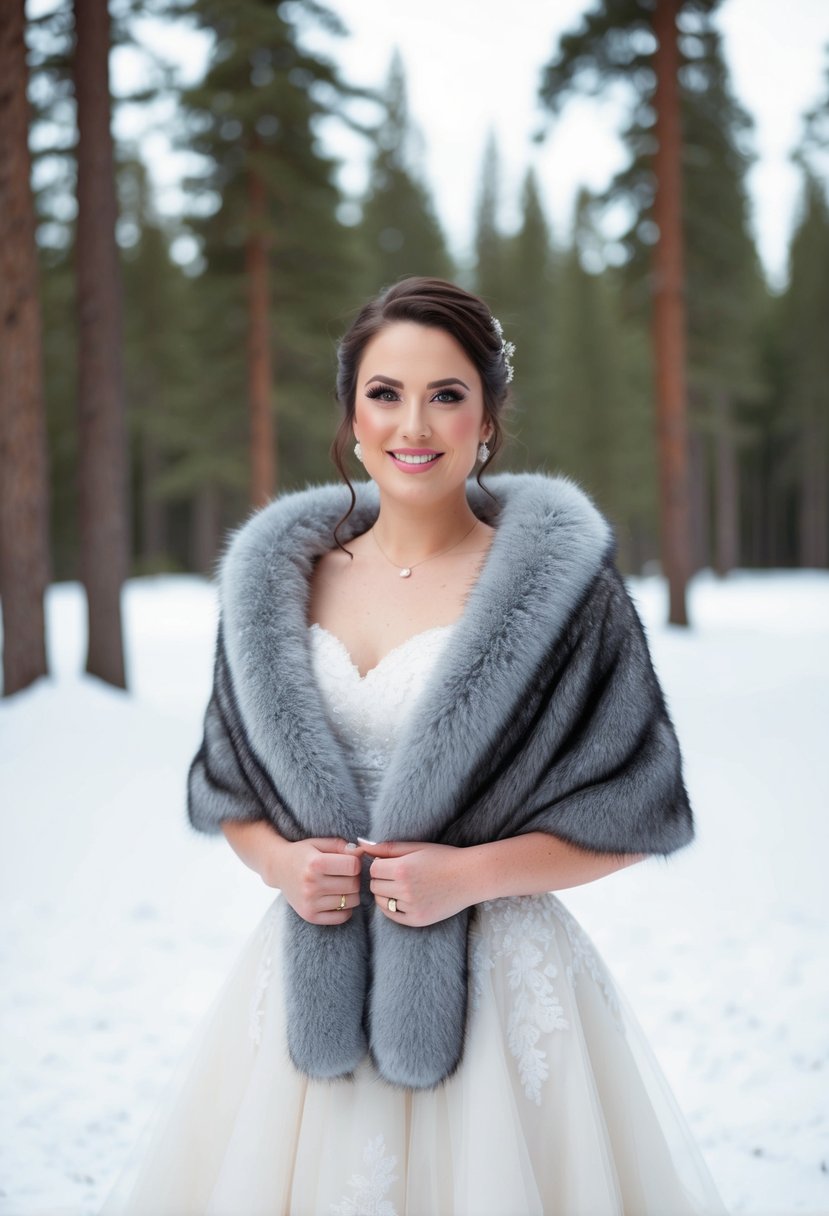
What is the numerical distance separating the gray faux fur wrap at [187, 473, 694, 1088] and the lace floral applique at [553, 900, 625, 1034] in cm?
31

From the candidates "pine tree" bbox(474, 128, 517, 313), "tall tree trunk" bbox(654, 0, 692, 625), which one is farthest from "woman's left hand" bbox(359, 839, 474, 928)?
"pine tree" bbox(474, 128, 517, 313)

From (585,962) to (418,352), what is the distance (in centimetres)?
136

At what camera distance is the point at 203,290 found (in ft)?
50.8

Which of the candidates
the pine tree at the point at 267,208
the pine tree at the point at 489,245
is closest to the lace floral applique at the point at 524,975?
the pine tree at the point at 267,208

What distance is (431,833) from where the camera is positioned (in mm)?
1698

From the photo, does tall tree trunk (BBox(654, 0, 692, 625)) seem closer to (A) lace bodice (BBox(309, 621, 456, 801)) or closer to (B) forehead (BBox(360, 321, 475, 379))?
(B) forehead (BBox(360, 321, 475, 379))

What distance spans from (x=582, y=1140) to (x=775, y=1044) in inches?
88.0

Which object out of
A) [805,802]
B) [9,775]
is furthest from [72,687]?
[805,802]

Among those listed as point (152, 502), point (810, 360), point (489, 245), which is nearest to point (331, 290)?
point (152, 502)

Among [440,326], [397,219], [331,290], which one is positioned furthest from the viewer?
[397,219]

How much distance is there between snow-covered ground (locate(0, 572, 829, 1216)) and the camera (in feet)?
10.2

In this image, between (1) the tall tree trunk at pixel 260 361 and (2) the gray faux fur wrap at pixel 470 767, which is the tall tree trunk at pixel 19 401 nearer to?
(2) the gray faux fur wrap at pixel 470 767

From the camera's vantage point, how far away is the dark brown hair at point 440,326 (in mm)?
1877

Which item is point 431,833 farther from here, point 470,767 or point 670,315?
point 670,315
